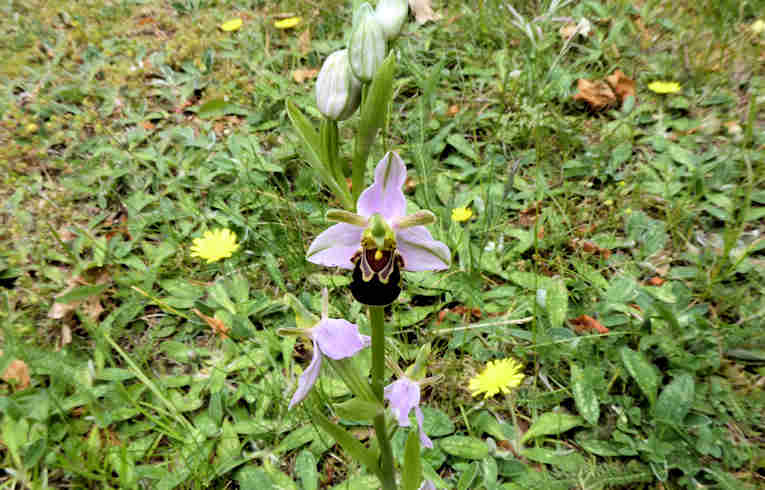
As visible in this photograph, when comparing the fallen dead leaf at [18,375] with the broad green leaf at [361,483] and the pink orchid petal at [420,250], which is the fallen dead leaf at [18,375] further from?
the pink orchid petal at [420,250]

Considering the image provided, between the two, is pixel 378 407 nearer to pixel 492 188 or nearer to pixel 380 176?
pixel 380 176

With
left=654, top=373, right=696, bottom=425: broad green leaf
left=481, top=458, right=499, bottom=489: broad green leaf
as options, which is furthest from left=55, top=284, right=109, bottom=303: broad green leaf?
left=654, top=373, right=696, bottom=425: broad green leaf

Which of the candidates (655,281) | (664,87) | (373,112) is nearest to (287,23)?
(664,87)

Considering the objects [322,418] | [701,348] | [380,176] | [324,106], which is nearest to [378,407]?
[322,418]

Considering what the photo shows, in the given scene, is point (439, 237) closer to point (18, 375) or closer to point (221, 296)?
point (221, 296)

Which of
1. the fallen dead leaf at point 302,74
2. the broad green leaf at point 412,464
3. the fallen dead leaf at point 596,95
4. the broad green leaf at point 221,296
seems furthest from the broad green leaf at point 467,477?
the fallen dead leaf at point 302,74
